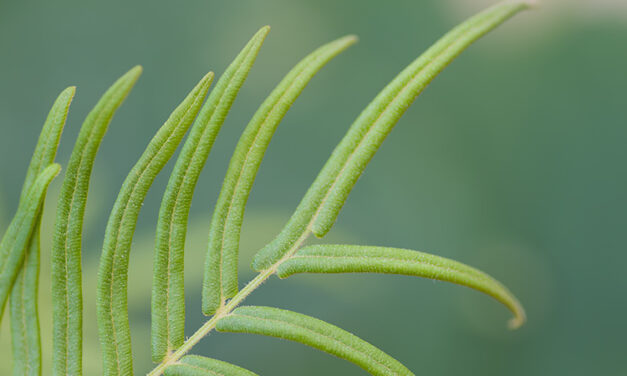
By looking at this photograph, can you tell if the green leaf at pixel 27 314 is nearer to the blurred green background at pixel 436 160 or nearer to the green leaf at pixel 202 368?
the green leaf at pixel 202 368

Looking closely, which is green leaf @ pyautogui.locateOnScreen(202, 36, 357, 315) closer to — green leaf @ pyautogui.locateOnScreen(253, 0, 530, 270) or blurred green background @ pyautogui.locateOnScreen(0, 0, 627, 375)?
green leaf @ pyautogui.locateOnScreen(253, 0, 530, 270)

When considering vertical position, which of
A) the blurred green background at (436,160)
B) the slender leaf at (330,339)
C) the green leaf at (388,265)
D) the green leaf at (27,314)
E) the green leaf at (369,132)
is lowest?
the green leaf at (27,314)

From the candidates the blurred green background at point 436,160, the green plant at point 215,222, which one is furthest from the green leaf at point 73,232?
the blurred green background at point 436,160

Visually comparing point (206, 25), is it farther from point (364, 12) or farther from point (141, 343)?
point (141, 343)

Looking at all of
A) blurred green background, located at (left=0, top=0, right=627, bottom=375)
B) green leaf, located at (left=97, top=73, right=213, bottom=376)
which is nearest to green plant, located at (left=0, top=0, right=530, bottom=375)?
green leaf, located at (left=97, top=73, right=213, bottom=376)

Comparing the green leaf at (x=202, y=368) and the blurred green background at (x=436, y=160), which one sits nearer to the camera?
the green leaf at (x=202, y=368)

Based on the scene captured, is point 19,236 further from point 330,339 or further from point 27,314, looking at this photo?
point 330,339
